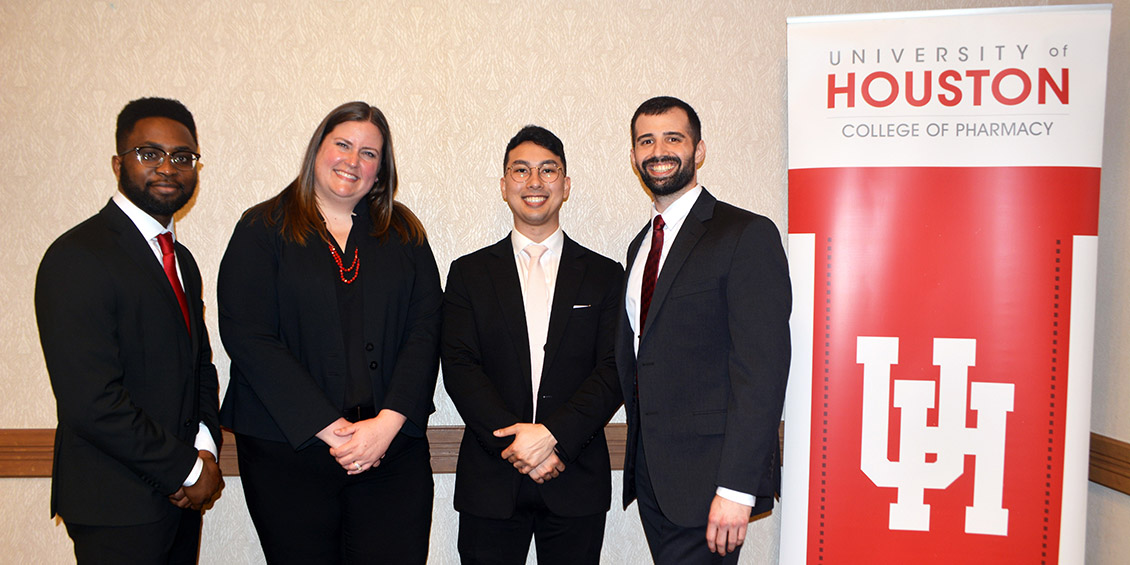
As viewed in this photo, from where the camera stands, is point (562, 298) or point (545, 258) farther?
point (545, 258)

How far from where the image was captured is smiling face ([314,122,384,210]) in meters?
2.06

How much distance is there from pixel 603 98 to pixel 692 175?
0.86 m

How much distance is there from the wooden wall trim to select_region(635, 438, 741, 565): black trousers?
0.73 m

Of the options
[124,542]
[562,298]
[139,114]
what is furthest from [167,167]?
[562,298]

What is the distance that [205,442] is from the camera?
6.40ft

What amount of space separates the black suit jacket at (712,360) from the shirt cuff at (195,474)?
1.21m

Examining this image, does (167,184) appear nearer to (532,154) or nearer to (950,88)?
(532,154)

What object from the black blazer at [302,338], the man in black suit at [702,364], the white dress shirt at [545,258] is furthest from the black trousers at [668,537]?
the black blazer at [302,338]

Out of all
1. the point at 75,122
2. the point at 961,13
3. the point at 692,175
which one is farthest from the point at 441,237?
the point at 961,13

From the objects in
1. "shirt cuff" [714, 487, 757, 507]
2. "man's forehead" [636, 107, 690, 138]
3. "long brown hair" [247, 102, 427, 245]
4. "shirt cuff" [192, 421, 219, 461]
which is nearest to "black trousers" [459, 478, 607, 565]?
"shirt cuff" [714, 487, 757, 507]

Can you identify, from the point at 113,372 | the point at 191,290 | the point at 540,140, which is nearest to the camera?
the point at 113,372

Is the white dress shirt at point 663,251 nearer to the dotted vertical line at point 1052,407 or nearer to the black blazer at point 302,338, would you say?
the black blazer at point 302,338

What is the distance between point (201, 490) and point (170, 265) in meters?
0.62

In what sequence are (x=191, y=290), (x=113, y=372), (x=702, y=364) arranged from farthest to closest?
(x=191, y=290) < (x=702, y=364) < (x=113, y=372)
